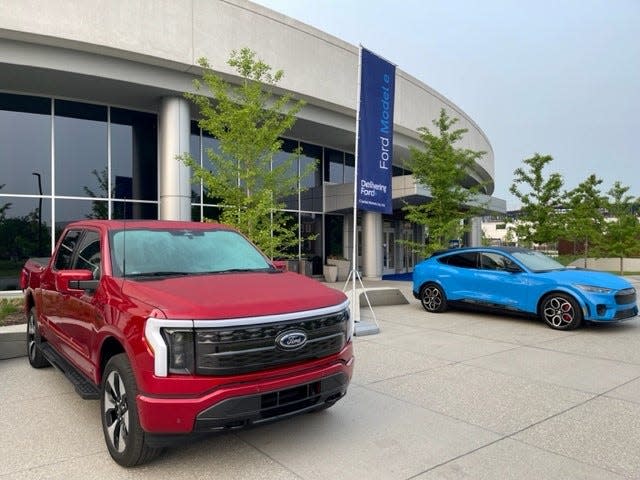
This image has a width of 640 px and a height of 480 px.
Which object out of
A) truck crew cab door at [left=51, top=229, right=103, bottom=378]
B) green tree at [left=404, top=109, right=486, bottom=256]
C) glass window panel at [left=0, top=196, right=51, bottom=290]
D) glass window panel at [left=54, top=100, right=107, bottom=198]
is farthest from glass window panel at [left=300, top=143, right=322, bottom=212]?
truck crew cab door at [left=51, top=229, right=103, bottom=378]

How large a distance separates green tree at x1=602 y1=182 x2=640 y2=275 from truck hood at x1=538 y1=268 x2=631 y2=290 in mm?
21679

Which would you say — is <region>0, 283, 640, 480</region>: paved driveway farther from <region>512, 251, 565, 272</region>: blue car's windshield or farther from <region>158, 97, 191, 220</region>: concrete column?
<region>158, 97, 191, 220</region>: concrete column

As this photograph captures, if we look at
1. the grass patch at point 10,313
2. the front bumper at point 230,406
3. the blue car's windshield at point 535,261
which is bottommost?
the grass patch at point 10,313

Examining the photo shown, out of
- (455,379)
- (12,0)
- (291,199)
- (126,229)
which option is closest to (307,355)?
(126,229)

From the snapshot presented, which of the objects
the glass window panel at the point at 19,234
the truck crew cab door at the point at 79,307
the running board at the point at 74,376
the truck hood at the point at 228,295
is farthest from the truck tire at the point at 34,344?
the glass window panel at the point at 19,234

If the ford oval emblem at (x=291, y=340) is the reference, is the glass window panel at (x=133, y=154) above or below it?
above

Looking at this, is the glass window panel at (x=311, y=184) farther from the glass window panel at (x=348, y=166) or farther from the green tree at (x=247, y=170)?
the green tree at (x=247, y=170)

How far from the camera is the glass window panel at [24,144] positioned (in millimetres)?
14297

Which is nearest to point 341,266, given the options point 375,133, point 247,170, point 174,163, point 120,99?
point 174,163

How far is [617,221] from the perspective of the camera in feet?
93.8

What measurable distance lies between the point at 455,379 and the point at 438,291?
16.9 feet

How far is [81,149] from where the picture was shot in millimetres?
15320

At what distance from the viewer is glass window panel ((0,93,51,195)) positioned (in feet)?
46.9

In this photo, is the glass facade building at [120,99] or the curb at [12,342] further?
the glass facade building at [120,99]
